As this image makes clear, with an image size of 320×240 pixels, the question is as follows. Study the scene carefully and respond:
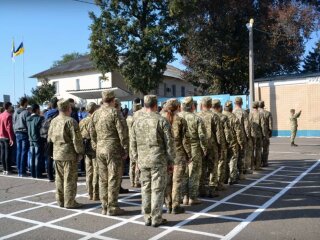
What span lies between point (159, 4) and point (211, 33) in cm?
530

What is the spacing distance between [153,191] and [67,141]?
86.8 inches

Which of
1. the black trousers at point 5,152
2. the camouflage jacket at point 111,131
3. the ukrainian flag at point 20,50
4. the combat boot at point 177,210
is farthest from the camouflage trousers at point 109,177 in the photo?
the ukrainian flag at point 20,50

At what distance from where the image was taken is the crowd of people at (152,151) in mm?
6152

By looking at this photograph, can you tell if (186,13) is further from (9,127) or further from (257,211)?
(257,211)

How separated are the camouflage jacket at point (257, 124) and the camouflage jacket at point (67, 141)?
5503 mm

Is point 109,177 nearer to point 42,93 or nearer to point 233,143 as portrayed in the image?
point 233,143

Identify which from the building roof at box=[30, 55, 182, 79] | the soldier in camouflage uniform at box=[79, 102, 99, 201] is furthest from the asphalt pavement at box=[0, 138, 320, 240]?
the building roof at box=[30, 55, 182, 79]

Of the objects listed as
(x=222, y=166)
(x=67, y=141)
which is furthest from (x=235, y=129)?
(x=67, y=141)

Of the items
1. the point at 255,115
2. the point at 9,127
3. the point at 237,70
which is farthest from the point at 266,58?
the point at 9,127

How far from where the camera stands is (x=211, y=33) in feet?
99.0

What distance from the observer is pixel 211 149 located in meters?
7.84

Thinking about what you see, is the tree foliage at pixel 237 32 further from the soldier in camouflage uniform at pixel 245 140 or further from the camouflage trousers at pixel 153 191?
the camouflage trousers at pixel 153 191

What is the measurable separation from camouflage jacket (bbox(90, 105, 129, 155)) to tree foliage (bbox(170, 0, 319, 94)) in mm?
23949

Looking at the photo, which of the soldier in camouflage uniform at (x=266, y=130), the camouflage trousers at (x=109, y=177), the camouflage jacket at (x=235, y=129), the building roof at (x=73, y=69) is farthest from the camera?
the building roof at (x=73, y=69)
